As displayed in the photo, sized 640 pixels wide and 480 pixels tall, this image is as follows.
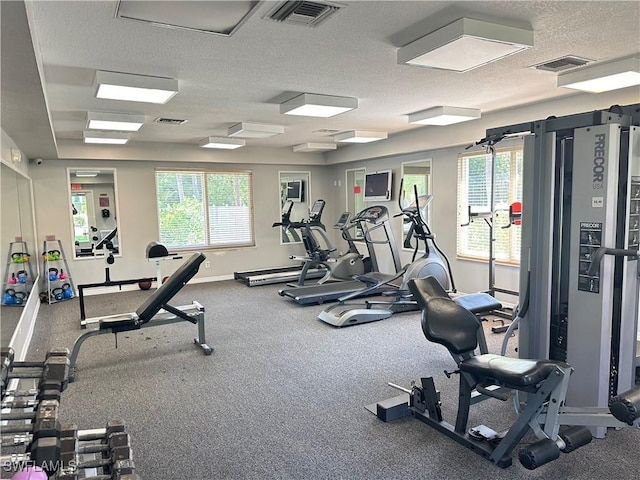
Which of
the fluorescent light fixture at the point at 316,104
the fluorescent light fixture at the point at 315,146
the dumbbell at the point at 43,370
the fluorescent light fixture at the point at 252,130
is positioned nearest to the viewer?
the dumbbell at the point at 43,370

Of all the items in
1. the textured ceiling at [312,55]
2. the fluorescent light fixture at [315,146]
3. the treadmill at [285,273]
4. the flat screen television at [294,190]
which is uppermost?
the textured ceiling at [312,55]

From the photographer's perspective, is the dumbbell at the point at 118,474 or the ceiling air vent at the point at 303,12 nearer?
the dumbbell at the point at 118,474

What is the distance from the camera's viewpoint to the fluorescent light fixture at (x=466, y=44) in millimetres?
2363

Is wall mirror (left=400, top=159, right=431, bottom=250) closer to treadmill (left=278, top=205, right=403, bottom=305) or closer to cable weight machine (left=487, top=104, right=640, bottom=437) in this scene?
treadmill (left=278, top=205, right=403, bottom=305)

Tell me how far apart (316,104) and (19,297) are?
3.98 metres

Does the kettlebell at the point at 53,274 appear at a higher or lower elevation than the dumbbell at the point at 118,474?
lower

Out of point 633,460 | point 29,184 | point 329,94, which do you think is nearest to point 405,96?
point 329,94

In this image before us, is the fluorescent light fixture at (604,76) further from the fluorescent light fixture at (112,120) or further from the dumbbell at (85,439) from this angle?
the fluorescent light fixture at (112,120)

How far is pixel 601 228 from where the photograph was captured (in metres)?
2.47

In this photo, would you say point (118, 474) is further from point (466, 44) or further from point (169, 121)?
point (169, 121)

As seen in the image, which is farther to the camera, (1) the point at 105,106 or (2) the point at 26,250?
(2) the point at 26,250

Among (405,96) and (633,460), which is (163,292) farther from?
(633,460)

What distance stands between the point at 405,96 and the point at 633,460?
10.9 ft

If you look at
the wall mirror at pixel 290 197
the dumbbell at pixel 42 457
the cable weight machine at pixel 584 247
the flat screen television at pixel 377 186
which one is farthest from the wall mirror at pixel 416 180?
the dumbbell at pixel 42 457
